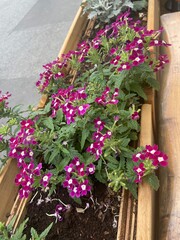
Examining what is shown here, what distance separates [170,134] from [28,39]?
2720mm

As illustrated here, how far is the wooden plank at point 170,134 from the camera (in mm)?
1036

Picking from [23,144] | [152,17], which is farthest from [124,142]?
[152,17]

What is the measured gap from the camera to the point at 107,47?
1.54m

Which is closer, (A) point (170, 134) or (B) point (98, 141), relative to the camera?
(B) point (98, 141)

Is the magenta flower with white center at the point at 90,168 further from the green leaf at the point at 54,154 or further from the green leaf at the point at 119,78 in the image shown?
the green leaf at the point at 119,78

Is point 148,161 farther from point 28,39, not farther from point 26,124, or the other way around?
point 28,39

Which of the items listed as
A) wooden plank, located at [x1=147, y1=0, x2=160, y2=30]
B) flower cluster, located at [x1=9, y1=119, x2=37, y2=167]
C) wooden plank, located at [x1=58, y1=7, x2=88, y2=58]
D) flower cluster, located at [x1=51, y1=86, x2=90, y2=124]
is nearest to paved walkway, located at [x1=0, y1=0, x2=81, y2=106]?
wooden plank, located at [x1=58, y1=7, x2=88, y2=58]

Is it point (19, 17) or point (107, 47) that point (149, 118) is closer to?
point (107, 47)

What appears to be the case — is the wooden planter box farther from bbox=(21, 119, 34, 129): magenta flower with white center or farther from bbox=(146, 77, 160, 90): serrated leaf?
bbox=(21, 119, 34, 129): magenta flower with white center

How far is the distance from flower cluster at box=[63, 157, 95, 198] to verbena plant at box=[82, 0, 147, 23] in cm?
131

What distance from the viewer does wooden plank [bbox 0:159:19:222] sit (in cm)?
119

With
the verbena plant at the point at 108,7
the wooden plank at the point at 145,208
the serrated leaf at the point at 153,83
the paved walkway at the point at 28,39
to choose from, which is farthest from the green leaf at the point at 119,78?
the paved walkway at the point at 28,39

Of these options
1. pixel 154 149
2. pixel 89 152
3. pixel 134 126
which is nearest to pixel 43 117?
pixel 89 152

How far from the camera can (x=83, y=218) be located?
3.79 ft
